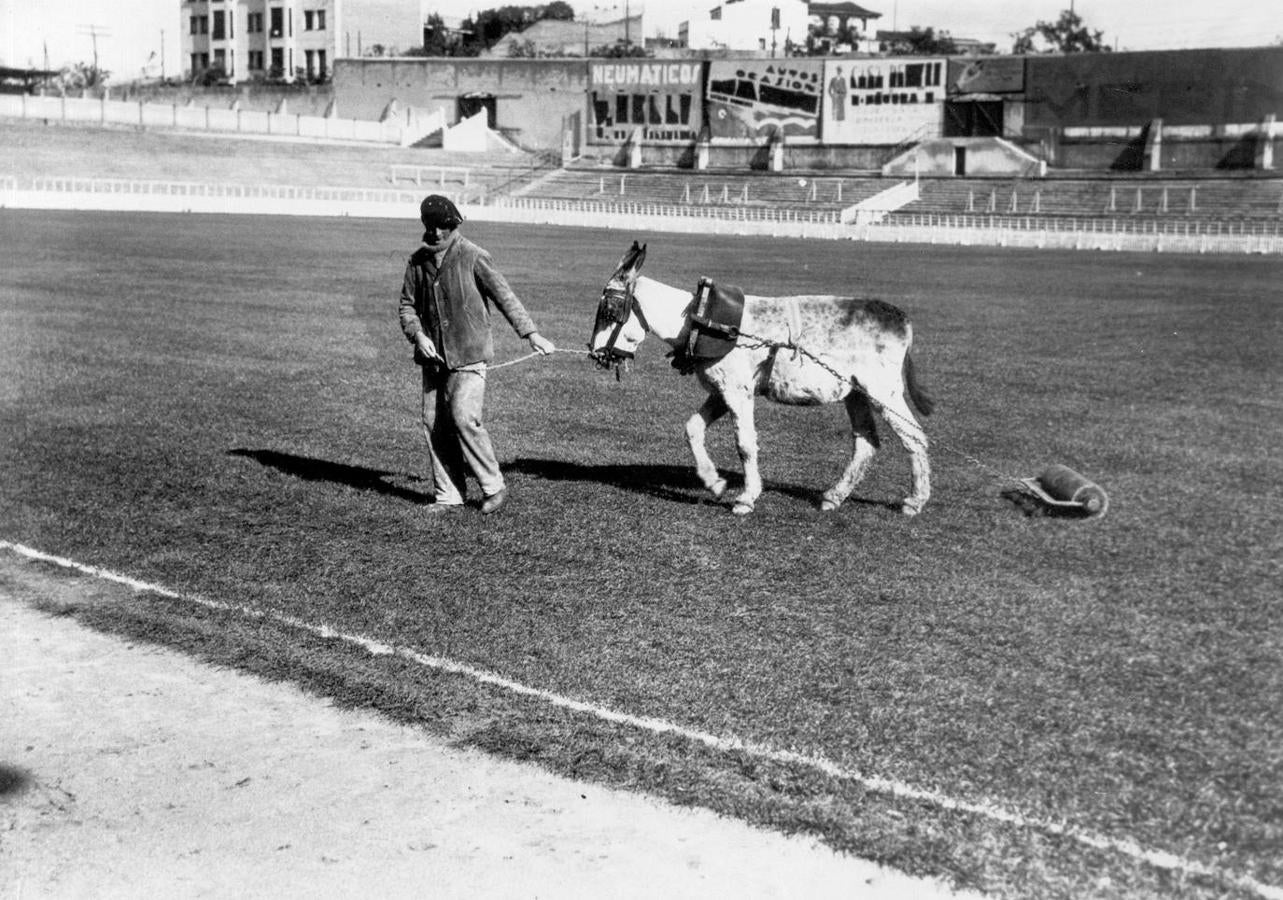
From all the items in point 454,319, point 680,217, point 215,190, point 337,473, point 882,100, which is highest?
point 882,100

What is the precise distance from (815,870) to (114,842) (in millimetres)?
2678

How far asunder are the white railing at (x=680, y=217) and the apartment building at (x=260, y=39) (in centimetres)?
4619

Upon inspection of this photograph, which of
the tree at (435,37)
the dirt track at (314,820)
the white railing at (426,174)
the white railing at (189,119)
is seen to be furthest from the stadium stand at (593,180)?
the dirt track at (314,820)

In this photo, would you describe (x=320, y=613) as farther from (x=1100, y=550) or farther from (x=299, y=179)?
(x=299, y=179)

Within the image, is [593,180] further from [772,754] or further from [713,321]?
[772,754]

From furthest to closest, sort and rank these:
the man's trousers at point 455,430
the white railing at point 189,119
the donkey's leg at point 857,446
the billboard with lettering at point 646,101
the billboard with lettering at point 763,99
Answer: the billboard with lettering at point 646,101 < the billboard with lettering at point 763,99 < the white railing at point 189,119 < the donkey's leg at point 857,446 < the man's trousers at point 455,430

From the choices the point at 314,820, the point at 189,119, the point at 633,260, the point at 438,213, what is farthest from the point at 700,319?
the point at 189,119

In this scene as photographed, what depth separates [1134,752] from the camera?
6.48m

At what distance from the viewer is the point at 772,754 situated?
655cm

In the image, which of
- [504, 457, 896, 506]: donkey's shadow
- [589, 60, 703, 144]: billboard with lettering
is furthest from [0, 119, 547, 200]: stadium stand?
[504, 457, 896, 506]: donkey's shadow

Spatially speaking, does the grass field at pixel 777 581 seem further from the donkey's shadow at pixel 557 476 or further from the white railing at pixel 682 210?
the white railing at pixel 682 210

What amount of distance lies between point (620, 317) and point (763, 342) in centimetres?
100

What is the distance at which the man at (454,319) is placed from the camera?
34.5 ft

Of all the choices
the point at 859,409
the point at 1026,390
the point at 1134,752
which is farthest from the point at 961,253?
the point at 1134,752
